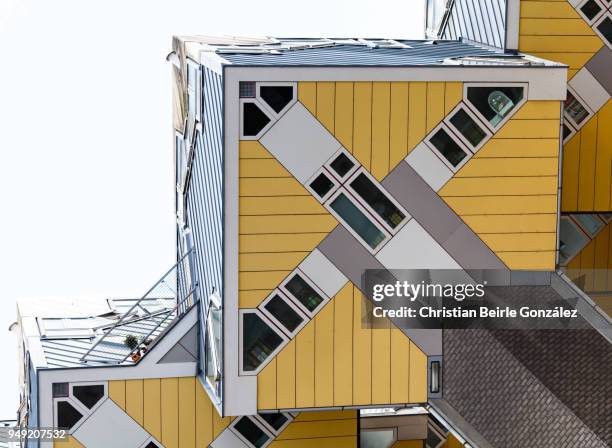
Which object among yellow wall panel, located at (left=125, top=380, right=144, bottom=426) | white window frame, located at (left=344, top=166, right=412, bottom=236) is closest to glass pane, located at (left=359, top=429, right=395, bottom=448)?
yellow wall panel, located at (left=125, top=380, right=144, bottom=426)

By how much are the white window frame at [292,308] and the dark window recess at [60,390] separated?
3.08 metres

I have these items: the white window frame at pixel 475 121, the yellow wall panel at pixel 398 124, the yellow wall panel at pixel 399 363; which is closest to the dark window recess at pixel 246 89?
the yellow wall panel at pixel 398 124

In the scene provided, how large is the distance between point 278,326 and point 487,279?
2638 millimetres

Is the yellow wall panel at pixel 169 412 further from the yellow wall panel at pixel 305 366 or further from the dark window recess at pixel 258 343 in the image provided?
the yellow wall panel at pixel 305 366

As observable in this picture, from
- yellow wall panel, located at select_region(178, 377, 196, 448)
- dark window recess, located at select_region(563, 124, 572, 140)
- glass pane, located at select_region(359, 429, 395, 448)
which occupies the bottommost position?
glass pane, located at select_region(359, 429, 395, 448)

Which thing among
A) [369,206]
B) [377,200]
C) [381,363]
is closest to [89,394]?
[381,363]

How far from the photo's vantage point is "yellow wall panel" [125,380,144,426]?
18297 mm

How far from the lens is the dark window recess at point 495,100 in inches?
666

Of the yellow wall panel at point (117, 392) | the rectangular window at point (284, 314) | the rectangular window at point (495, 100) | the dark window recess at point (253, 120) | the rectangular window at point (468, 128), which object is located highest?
the dark window recess at point (253, 120)

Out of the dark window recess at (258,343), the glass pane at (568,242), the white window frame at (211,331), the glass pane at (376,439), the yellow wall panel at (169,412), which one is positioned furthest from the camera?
the glass pane at (568,242)

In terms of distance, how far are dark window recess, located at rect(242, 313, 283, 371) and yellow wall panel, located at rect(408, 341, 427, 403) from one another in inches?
65.6

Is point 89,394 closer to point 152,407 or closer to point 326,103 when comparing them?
point 152,407

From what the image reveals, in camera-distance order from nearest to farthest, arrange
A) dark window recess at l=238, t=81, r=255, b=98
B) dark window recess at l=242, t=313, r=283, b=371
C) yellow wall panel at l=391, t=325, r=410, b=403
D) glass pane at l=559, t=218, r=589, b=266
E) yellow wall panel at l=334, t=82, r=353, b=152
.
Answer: dark window recess at l=238, t=81, r=255, b=98 < yellow wall panel at l=334, t=82, r=353, b=152 < dark window recess at l=242, t=313, r=283, b=371 < yellow wall panel at l=391, t=325, r=410, b=403 < glass pane at l=559, t=218, r=589, b=266

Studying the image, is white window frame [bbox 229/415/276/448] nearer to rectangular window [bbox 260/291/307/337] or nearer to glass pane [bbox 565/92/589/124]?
rectangular window [bbox 260/291/307/337]
